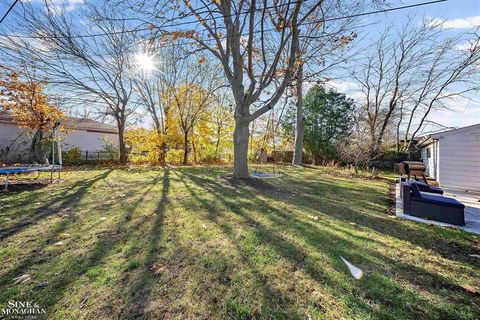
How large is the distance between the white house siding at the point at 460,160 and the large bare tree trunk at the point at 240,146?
7.77 meters

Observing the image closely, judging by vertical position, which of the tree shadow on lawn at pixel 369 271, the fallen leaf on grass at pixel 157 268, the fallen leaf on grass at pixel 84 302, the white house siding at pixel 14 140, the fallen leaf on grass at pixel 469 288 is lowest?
the fallen leaf on grass at pixel 469 288

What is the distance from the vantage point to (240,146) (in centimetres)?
755

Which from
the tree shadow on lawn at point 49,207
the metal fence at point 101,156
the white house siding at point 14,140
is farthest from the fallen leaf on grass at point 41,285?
the white house siding at point 14,140

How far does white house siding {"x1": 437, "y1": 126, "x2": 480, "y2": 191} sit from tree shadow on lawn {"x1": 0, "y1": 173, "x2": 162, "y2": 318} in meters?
11.2

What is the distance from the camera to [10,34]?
911 cm

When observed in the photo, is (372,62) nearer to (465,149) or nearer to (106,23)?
(465,149)

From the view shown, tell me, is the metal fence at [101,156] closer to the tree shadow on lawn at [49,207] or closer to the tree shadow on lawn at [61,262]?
the tree shadow on lawn at [49,207]

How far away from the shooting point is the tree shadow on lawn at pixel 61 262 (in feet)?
6.20

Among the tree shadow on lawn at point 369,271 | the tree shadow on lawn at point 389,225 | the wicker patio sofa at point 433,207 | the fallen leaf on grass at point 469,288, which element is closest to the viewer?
the tree shadow on lawn at point 369,271

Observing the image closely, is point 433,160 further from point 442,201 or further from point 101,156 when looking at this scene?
point 101,156

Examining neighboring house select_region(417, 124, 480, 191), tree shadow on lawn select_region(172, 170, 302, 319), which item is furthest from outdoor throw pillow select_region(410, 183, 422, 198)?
neighboring house select_region(417, 124, 480, 191)

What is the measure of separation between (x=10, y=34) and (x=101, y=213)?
36.0 feet

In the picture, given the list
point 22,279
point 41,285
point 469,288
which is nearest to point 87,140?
point 22,279

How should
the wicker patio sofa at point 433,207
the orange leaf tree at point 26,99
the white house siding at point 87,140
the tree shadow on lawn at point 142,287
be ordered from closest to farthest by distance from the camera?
the tree shadow on lawn at point 142,287 → the wicker patio sofa at point 433,207 → the orange leaf tree at point 26,99 → the white house siding at point 87,140
